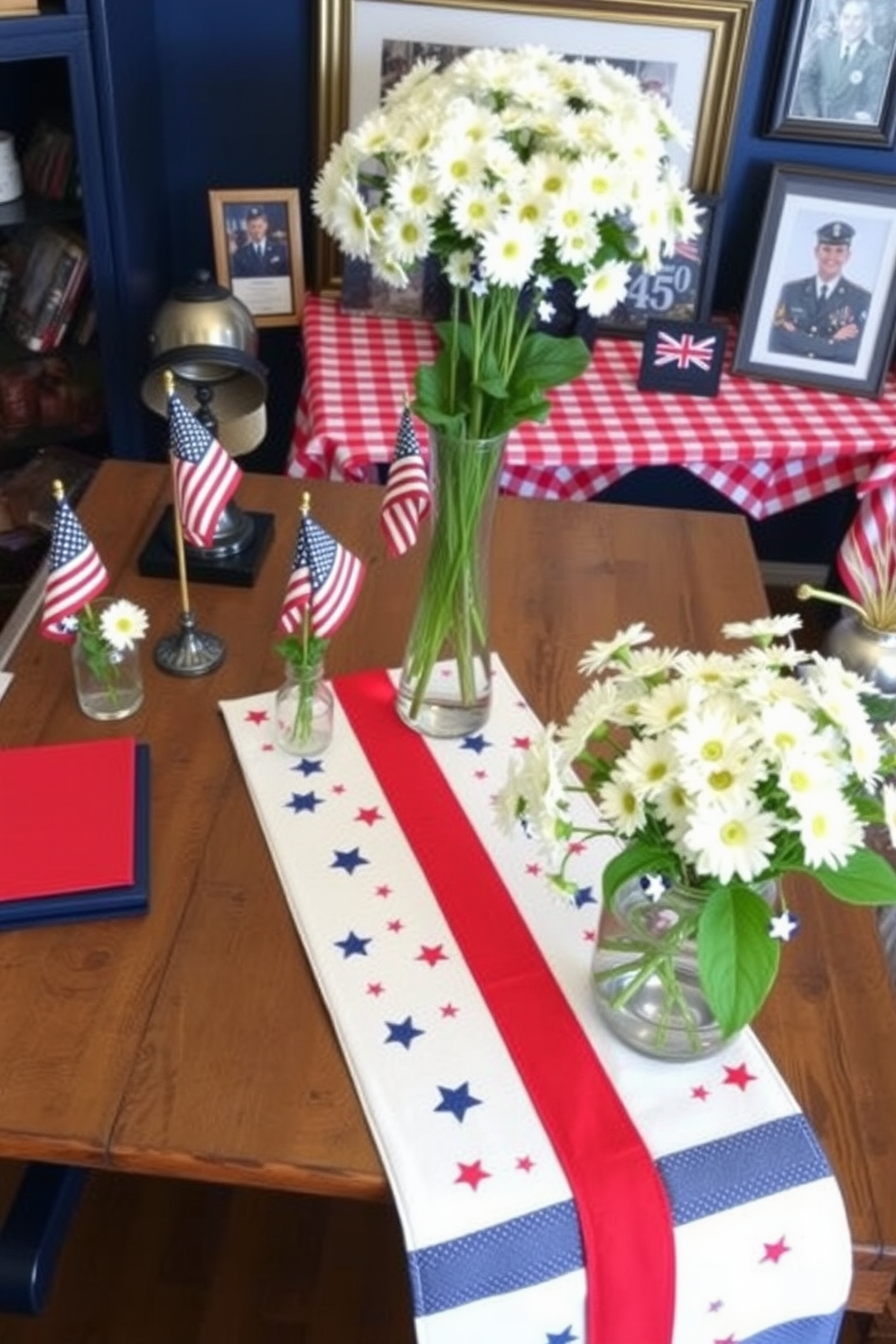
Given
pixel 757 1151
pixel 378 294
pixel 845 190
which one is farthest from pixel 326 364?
pixel 757 1151

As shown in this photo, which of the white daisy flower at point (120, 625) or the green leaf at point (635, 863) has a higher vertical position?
the green leaf at point (635, 863)

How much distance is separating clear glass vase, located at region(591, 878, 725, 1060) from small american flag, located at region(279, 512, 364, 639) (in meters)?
0.44

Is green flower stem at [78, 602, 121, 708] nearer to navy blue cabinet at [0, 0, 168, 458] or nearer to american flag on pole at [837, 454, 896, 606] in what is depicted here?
navy blue cabinet at [0, 0, 168, 458]

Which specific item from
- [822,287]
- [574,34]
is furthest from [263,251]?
[822,287]

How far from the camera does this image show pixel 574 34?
7.39 ft

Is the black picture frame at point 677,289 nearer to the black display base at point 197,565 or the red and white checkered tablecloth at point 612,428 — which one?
the red and white checkered tablecloth at point 612,428

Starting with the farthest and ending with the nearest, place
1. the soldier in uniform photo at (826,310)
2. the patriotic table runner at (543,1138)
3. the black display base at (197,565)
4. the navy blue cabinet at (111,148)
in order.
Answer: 1. the soldier in uniform photo at (826,310)
2. the navy blue cabinet at (111,148)
3. the black display base at (197,565)
4. the patriotic table runner at (543,1138)

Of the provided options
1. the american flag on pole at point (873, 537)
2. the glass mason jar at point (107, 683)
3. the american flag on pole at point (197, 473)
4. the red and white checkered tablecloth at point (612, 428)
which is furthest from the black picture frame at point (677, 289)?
the glass mason jar at point (107, 683)

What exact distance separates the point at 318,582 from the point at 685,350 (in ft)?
3.92

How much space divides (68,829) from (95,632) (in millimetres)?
217

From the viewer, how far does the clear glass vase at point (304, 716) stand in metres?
1.27

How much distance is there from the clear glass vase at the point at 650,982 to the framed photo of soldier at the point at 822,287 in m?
1.58

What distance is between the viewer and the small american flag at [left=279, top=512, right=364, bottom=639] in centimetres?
125

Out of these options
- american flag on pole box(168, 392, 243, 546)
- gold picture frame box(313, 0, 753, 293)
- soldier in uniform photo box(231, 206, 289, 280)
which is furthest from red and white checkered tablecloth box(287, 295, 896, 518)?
american flag on pole box(168, 392, 243, 546)
